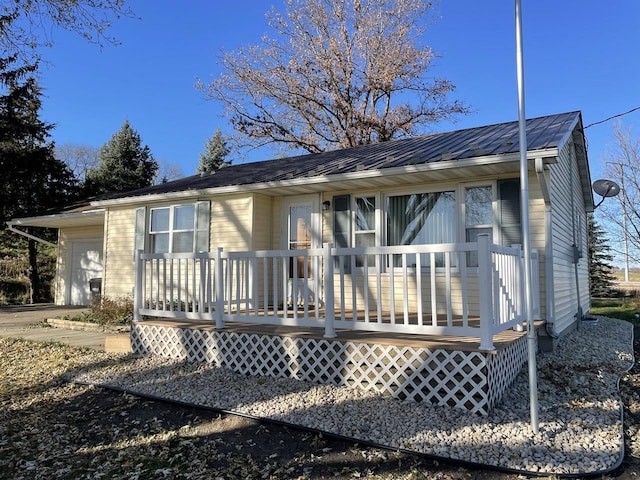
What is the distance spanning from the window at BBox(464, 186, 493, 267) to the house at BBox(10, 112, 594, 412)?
0.02 meters

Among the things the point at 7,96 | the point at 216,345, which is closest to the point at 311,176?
the point at 216,345

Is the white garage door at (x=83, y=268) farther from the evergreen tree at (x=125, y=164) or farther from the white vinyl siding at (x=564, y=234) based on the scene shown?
the white vinyl siding at (x=564, y=234)

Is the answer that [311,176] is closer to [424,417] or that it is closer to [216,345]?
[216,345]

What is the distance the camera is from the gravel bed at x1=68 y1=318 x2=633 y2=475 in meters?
3.00

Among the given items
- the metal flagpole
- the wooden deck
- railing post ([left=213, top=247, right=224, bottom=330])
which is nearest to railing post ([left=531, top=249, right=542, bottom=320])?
the wooden deck

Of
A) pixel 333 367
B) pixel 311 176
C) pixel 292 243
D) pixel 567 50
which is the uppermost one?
pixel 567 50

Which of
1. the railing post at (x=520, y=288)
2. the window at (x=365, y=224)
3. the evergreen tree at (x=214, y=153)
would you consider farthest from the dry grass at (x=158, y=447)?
the evergreen tree at (x=214, y=153)

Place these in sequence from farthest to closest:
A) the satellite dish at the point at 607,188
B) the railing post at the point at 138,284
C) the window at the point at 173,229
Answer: the window at the point at 173,229, the satellite dish at the point at 607,188, the railing post at the point at 138,284

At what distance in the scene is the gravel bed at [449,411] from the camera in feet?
9.83

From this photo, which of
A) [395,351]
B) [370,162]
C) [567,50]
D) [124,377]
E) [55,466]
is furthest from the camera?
[567,50]

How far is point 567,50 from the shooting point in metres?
→ 12.0

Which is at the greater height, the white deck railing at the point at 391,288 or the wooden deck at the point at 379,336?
the white deck railing at the point at 391,288

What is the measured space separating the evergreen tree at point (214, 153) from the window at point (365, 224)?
22186 millimetres

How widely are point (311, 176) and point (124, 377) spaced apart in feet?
13.3
